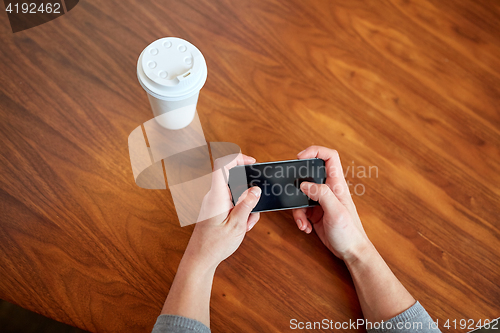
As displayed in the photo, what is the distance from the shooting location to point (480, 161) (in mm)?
658

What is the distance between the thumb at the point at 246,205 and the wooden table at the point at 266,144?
0.22 ft

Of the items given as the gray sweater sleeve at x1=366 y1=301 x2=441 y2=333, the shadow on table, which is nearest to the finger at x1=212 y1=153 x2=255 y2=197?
the gray sweater sleeve at x1=366 y1=301 x2=441 y2=333

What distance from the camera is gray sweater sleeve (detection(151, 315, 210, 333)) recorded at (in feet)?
1.54

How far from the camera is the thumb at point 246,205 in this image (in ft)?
1.70

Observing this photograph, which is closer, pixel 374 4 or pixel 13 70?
pixel 13 70

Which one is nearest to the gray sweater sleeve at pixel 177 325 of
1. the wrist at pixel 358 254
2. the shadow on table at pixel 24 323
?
the wrist at pixel 358 254

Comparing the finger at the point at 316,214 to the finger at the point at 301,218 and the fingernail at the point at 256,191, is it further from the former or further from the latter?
the fingernail at the point at 256,191

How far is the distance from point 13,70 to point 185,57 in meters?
0.42

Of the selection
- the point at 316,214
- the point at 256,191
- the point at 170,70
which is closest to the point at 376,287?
the point at 316,214

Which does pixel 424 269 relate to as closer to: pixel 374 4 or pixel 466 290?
pixel 466 290

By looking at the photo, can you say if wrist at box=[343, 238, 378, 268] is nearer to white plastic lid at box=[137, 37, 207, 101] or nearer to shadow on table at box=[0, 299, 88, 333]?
white plastic lid at box=[137, 37, 207, 101]

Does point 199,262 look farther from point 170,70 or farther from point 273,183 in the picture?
point 170,70

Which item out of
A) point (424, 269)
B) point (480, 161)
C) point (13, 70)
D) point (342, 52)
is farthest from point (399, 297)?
point (13, 70)

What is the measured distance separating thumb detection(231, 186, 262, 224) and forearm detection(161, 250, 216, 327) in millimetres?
98
